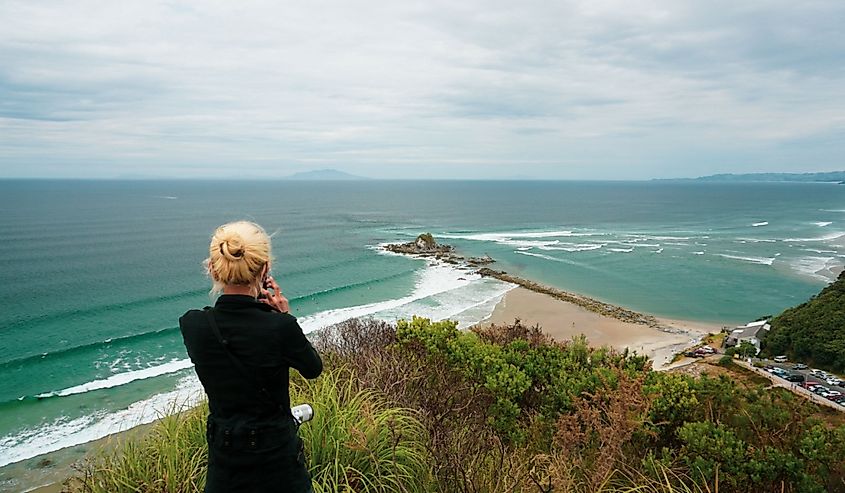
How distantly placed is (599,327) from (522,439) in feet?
82.2

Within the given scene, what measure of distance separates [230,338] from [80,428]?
1838 centimetres

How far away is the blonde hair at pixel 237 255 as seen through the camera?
2.44 m

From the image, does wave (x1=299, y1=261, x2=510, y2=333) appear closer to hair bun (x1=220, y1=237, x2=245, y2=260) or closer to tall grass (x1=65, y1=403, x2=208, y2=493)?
tall grass (x1=65, y1=403, x2=208, y2=493)

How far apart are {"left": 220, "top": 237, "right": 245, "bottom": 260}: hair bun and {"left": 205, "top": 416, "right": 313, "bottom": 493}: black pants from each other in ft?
2.55

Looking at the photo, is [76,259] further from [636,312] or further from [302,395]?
[302,395]

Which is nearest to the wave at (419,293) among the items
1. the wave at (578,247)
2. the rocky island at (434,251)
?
the rocky island at (434,251)

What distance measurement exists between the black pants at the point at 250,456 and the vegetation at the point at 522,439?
1.07 metres

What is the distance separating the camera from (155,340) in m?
24.7

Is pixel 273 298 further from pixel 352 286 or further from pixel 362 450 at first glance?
pixel 352 286

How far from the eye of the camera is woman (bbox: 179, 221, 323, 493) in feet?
7.80

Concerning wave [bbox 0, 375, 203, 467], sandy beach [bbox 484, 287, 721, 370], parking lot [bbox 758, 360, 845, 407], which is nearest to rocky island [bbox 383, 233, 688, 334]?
sandy beach [bbox 484, 287, 721, 370]

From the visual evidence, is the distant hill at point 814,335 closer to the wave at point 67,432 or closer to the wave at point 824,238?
the wave at point 67,432

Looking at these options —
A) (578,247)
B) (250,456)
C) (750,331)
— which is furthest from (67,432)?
(578,247)

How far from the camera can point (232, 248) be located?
2.43m
